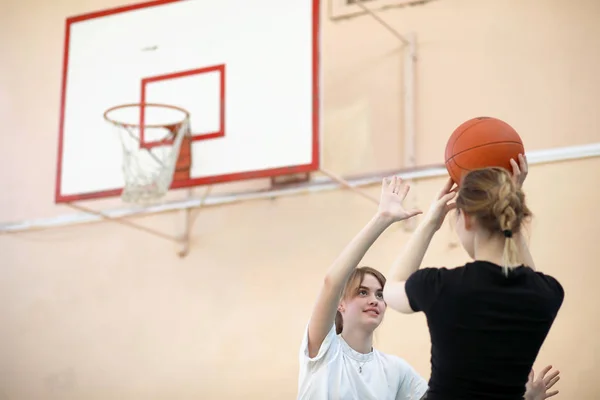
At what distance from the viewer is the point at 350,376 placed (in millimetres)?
3365

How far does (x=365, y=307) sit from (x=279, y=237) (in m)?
2.78

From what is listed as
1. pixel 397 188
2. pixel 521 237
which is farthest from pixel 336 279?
pixel 521 237

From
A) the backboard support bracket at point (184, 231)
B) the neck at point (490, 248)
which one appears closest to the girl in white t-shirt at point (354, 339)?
the neck at point (490, 248)

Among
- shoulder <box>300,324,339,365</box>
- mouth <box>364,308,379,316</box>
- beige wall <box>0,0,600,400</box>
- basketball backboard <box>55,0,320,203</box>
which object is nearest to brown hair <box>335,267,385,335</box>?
mouth <box>364,308,379,316</box>

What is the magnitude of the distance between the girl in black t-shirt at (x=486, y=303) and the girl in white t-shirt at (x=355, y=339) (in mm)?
334

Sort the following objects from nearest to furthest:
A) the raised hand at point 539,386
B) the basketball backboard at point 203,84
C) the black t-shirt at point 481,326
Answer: the black t-shirt at point 481,326 < the raised hand at point 539,386 < the basketball backboard at point 203,84

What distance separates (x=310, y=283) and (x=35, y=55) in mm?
3516

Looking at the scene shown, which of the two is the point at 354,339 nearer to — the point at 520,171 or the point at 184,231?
the point at 520,171

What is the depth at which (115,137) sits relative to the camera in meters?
6.16

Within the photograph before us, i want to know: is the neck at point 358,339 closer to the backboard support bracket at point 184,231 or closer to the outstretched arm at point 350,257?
the outstretched arm at point 350,257

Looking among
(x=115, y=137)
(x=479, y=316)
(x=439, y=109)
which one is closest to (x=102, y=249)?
(x=115, y=137)

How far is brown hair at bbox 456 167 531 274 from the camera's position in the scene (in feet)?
7.28

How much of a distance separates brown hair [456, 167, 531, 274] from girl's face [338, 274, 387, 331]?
1402mm

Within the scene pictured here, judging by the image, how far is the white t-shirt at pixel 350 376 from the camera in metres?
3.18
